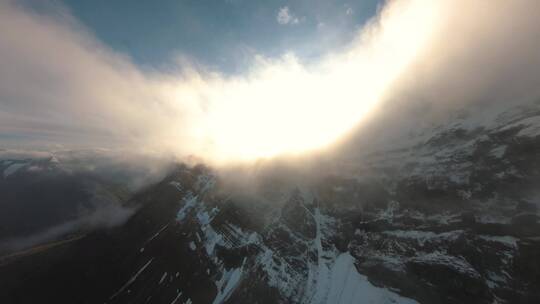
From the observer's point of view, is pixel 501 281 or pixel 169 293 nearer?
pixel 501 281

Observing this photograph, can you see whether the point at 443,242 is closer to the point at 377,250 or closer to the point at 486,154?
the point at 377,250

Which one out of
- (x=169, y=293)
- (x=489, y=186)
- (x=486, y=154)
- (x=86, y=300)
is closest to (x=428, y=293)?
(x=489, y=186)

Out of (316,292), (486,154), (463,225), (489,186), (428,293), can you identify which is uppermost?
(486,154)

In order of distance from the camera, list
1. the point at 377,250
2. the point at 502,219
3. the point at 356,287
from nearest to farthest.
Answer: the point at 502,219 < the point at 356,287 < the point at 377,250

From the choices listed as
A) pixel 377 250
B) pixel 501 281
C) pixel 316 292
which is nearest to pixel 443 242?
pixel 501 281

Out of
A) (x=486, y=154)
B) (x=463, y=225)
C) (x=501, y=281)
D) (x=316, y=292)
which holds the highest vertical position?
(x=486, y=154)

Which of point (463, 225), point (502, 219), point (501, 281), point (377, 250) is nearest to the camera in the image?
point (501, 281)

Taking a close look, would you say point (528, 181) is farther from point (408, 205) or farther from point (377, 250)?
point (377, 250)

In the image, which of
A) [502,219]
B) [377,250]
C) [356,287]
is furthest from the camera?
[377,250]

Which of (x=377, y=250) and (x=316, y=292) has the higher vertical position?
(x=377, y=250)
